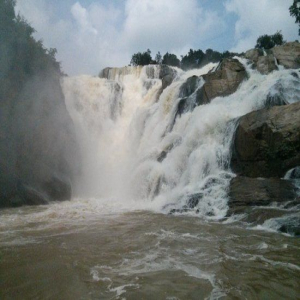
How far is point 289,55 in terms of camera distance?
1655 centimetres

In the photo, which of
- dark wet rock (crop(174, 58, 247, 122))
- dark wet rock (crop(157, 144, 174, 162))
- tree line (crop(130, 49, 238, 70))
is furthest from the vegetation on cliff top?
tree line (crop(130, 49, 238, 70))

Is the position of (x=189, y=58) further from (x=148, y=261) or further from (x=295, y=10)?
(x=148, y=261)

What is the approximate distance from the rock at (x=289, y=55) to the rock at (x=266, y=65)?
768mm

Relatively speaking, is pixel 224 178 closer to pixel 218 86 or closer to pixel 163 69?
pixel 218 86

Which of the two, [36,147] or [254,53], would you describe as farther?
[254,53]

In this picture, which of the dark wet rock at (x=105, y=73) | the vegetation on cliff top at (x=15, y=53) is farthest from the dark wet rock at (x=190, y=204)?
the dark wet rock at (x=105, y=73)

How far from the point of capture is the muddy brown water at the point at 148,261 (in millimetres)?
3613

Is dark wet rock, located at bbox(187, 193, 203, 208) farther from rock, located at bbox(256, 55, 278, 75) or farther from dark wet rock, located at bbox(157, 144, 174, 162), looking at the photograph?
rock, located at bbox(256, 55, 278, 75)

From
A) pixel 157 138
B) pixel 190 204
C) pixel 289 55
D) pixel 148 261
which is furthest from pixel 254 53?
pixel 148 261

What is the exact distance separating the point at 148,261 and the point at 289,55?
1636 cm

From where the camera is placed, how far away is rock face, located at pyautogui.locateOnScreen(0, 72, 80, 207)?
11.5 meters

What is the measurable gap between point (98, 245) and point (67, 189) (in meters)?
7.98

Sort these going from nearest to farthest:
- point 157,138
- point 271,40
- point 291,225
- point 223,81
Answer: point 291,225 → point 223,81 → point 157,138 → point 271,40

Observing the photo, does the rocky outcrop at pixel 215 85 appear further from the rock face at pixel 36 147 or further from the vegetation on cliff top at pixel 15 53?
the vegetation on cliff top at pixel 15 53
